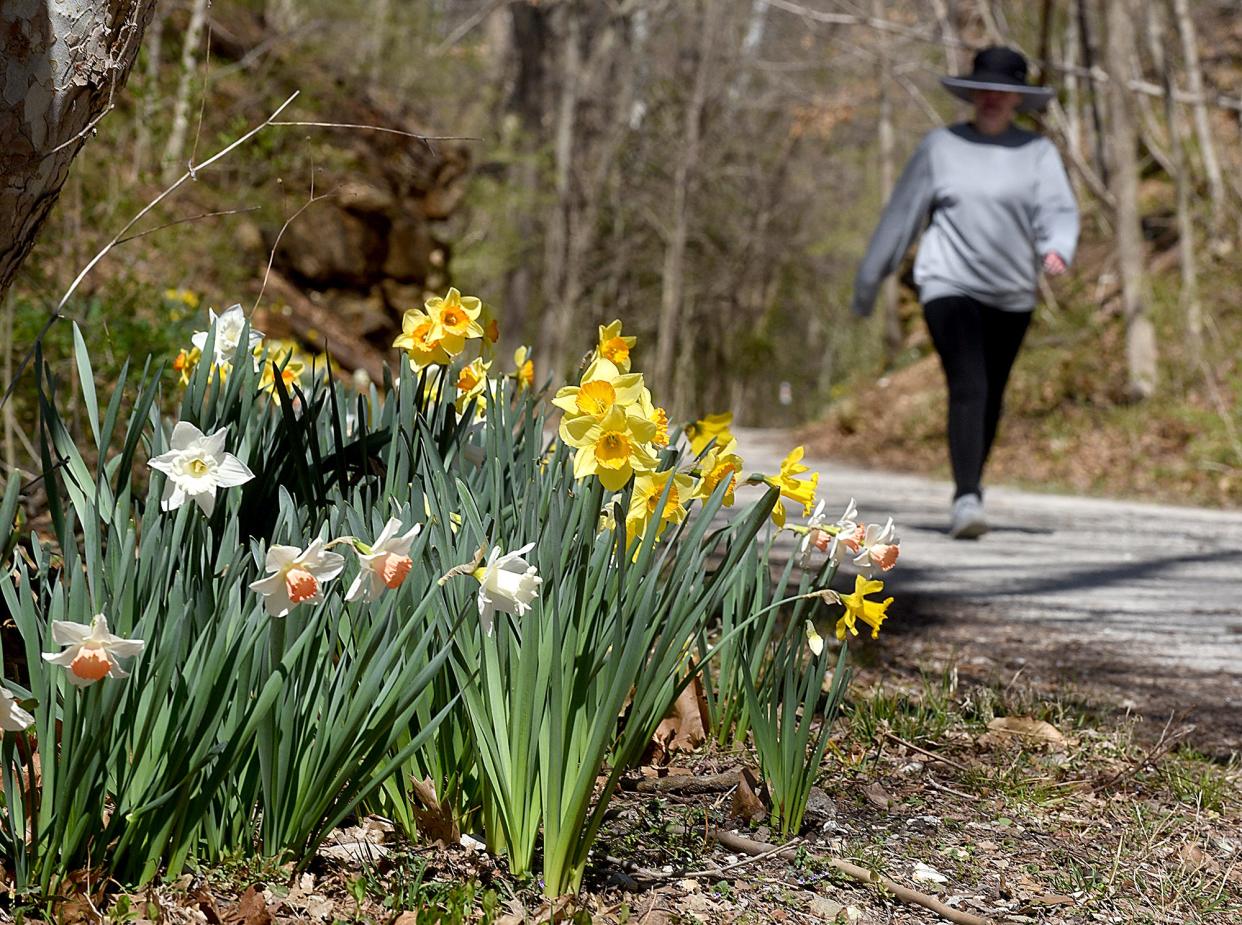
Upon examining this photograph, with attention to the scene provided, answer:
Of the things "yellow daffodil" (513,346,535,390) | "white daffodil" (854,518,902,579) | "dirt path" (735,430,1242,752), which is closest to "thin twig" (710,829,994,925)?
"white daffodil" (854,518,902,579)

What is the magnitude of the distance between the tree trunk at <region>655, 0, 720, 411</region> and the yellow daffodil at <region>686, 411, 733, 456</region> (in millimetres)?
21022

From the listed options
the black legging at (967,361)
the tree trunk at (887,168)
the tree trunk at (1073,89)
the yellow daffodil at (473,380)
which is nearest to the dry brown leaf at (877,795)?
the yellow daffodil at (473,380)

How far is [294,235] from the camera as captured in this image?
11281 mm

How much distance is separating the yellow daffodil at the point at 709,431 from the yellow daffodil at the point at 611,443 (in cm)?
47

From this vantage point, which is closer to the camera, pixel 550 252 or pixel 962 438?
pixel 962 438

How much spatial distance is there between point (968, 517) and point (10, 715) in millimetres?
A: 4721

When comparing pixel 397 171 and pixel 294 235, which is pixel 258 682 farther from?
pixel 397 171

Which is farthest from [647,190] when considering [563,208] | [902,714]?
[902,714]

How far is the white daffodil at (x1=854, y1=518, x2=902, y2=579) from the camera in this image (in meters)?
2.04

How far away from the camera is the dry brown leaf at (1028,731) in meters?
2.54

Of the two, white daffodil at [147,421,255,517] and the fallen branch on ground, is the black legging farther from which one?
white daffodil at [147,421,255,517]

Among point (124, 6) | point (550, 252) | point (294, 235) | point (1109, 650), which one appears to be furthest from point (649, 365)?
point (124, 6)

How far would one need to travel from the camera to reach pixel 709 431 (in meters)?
2.35

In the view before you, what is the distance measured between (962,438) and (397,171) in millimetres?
8899
